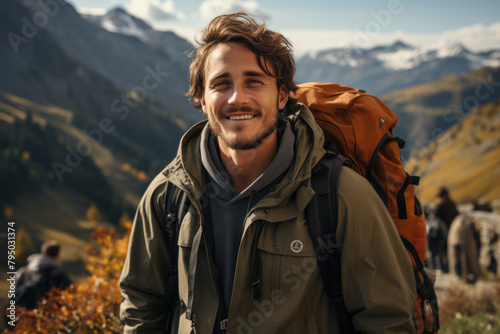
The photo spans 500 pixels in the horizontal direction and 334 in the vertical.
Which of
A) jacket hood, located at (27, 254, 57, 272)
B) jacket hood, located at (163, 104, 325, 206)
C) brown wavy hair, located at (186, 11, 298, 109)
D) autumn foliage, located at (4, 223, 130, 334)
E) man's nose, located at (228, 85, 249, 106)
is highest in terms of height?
brown wavy hair, located at (186, 11, 298, 109)

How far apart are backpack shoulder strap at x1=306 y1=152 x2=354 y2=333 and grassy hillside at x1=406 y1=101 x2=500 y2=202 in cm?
7259

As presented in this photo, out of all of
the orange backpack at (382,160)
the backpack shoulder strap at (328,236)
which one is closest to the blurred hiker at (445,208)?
the orange backpack at (382,160)

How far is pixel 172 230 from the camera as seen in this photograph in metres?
2.97

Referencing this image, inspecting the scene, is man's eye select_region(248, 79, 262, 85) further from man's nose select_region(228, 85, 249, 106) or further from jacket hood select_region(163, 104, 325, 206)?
jacket hood select_region(163, 104, 325, 206)

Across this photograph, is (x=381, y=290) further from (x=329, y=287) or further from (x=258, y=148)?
(x=258, y=148)

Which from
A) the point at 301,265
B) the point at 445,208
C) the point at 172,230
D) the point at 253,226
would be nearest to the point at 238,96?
the point at 253,226

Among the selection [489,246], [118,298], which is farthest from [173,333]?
[489,246]

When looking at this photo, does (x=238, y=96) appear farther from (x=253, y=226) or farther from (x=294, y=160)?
(x=253, y=226)

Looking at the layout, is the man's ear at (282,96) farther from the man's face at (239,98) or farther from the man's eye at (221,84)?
the man's eye at (221,84)

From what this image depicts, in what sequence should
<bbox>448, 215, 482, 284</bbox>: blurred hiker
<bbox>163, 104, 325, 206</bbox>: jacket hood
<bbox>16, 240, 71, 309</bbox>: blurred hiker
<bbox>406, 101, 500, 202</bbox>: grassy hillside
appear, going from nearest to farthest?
<bbox>163, 104, 325, 206</bbox>: jacket hood, <bbox>16, 240, 71, 309</bbox>: blurred hiker, <bbox>448, 215, 482, 284</bbox>: blurred hiker, <bbox>406, 101, 500, 202</bbox>: grassy hillside

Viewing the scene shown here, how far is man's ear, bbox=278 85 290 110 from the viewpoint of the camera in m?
3.26

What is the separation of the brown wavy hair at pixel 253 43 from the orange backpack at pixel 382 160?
1.22 feet

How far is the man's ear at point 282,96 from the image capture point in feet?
10.7

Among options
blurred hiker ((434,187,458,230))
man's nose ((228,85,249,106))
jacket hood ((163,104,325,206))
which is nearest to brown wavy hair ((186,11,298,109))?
man's nose ((228,85,249,106))
